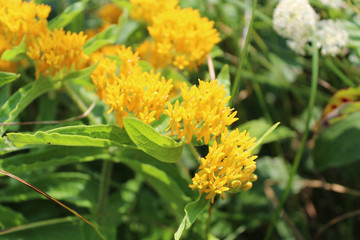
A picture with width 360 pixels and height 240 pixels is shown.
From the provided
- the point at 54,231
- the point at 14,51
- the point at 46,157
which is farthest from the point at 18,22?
the point at 54,231

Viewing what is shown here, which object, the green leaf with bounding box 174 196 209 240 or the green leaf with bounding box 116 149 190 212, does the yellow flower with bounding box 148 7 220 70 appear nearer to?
the green leaf with bounding box 116 149 190 212

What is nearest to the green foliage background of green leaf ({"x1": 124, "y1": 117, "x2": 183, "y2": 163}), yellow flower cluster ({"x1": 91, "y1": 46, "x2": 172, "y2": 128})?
green leaf ({"x1": 124, "y1": 117, "x2": 183, "y2": 163})

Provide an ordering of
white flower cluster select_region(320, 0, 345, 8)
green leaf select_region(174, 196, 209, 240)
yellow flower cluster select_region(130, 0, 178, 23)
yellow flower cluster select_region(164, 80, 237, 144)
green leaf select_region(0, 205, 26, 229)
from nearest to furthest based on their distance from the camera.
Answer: green leaf select_region(174, 196, 209, 240) < yellow flower cluster select_region(164, 80, 237, 144) < green leaf select_region(0, 205, 26, 229) < yellow flower cluster select_region(130, 0, 178, 23) < white flower cluster select_region(320, 0, 345, 8)

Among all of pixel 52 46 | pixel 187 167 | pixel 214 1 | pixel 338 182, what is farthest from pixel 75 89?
pixel 338 182

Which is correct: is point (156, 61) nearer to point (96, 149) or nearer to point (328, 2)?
point (96, 149)

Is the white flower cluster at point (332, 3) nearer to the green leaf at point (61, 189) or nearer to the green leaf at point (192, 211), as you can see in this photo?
the green leaf at point (192, 211)

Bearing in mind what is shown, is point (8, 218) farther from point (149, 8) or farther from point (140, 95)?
point (149, 8)
